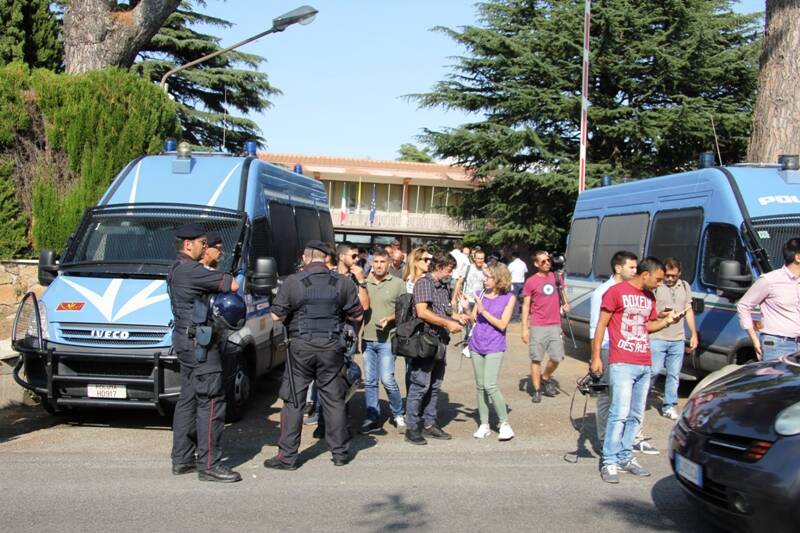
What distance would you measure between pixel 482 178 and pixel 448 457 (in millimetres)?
19231

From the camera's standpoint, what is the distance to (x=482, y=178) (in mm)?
25438

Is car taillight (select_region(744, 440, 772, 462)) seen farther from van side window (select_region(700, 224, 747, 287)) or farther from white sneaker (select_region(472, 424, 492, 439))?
van side window (select_region(700, 224, 747, 287))

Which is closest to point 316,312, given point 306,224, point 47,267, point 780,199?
point 47,267

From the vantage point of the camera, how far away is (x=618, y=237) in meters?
12.1

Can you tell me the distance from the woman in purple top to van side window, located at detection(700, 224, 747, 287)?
129 inches

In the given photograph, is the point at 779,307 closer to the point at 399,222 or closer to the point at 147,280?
the point at 147,280

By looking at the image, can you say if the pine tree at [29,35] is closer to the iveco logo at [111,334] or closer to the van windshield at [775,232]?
the iveco logo at [111,334]

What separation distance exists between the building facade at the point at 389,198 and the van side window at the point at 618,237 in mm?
22689

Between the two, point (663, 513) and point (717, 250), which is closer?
point (663, 513)

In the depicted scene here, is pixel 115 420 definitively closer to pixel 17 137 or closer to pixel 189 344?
pixel 189 344

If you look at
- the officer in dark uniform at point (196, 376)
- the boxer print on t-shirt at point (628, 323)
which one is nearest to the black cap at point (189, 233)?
the officer in dark uniform at point (196, 376)

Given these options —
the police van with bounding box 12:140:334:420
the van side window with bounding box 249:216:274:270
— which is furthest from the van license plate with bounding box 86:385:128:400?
the van side window with bounding box 249:216:274:270

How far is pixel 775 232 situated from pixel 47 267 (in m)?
8.14

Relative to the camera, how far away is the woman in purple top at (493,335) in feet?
24.3
